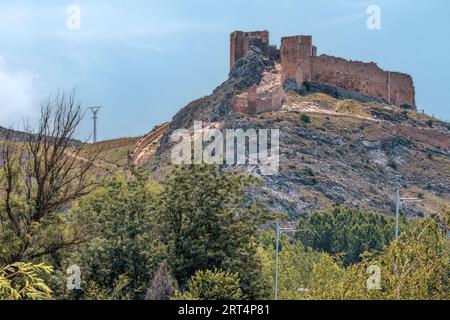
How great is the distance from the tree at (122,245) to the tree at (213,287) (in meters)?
2.14

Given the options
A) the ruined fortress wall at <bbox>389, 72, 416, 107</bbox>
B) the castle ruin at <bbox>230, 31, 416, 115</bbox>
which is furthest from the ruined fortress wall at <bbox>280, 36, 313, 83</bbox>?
the ruined fortress wall at <bbox>389, 72, 416, 107</bbox>

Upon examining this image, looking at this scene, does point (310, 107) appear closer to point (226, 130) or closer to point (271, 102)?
point (271, 102)

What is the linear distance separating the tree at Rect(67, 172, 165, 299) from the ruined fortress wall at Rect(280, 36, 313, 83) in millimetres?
84932

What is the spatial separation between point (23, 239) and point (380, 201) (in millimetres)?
70300

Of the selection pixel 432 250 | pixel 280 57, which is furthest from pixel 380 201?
pixel 432 250

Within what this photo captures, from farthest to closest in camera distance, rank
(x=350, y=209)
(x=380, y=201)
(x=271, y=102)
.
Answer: (x=271, y=102) → (x=380, y=201) → (x=350, y=209)

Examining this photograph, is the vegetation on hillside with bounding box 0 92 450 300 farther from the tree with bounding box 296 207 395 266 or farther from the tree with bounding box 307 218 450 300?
the tree with bounding box 296 207 395 266

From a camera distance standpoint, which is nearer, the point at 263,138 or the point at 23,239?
the point at 23,239

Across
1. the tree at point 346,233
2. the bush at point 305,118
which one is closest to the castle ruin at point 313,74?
the bush at point 305,118

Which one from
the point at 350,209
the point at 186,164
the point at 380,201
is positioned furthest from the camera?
the point at 380,201

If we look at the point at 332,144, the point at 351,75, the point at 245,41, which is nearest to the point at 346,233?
the point at 332,144
